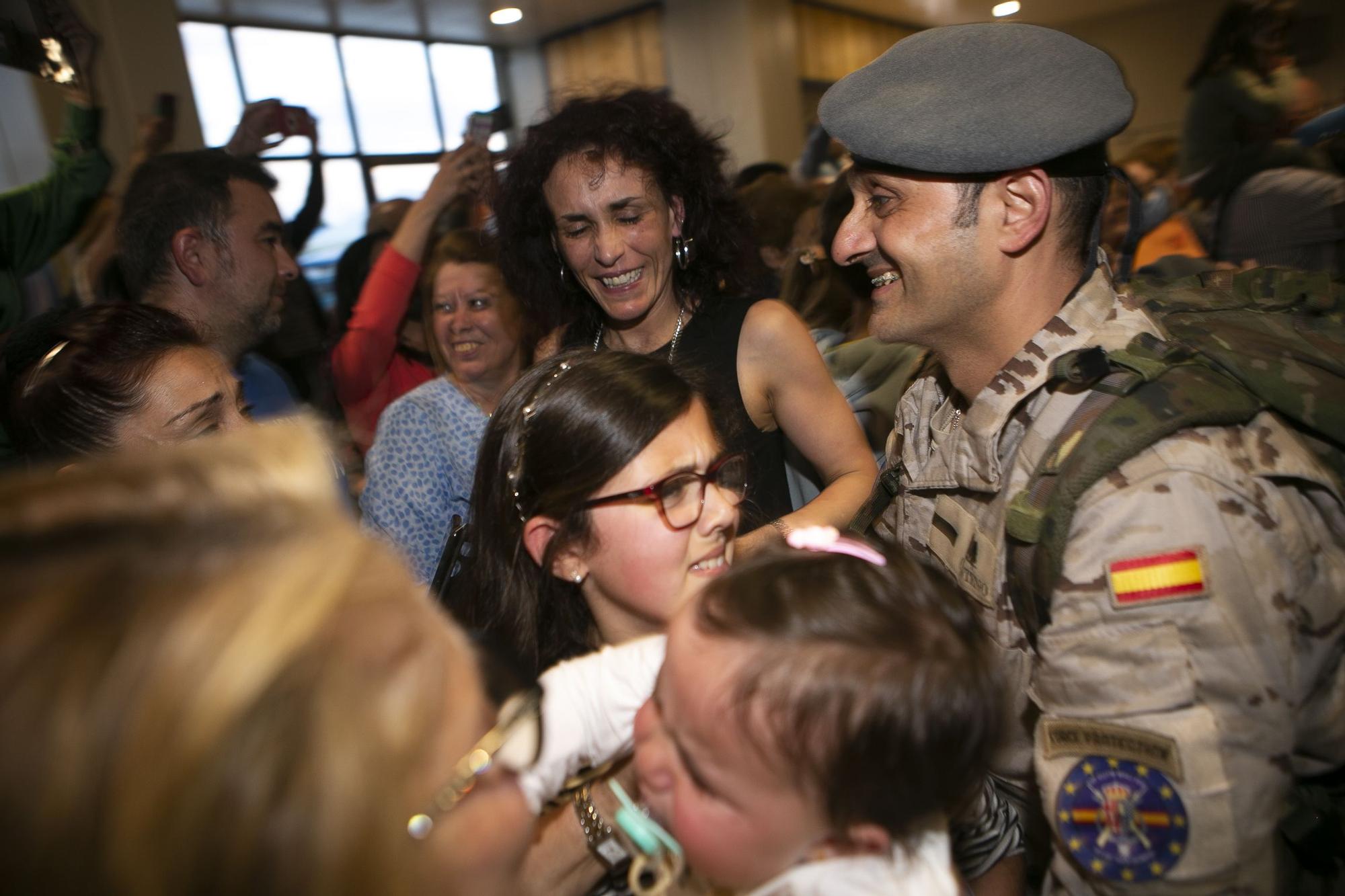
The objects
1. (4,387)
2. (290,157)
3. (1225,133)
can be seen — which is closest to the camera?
(4,387)

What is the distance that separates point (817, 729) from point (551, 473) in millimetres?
724

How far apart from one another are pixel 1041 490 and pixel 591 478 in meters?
0.75

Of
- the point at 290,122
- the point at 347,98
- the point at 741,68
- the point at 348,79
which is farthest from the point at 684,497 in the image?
the point at 348,79

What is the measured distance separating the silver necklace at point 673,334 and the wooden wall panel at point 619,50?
8.87 metres

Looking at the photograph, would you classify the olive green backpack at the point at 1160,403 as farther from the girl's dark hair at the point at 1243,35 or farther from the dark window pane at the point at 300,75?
the dark window pane at the point at 300,75

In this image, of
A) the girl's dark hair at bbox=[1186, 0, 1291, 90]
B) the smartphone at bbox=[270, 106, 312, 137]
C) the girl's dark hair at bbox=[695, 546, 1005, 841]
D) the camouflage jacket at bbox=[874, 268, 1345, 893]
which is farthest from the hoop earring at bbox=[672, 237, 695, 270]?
the girl's dark hair at bbox=[1186, 0, 1291, 90]

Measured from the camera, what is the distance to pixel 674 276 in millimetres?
2582

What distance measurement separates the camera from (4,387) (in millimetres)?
1875

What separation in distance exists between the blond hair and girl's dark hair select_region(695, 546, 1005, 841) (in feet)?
1.65

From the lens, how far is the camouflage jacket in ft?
3.61

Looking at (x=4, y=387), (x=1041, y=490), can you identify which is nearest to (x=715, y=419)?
(x=1041, y=490)

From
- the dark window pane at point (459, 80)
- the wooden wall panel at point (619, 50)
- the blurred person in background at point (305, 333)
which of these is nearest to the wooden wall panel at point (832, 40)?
the wooden wall panel at point (619, 50)

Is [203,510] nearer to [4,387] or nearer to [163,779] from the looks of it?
[163,779]

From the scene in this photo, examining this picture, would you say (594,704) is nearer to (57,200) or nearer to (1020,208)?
(1020,208)
